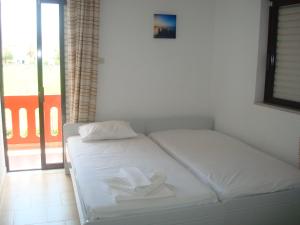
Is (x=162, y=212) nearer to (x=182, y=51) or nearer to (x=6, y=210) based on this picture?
(x=6, y=210)

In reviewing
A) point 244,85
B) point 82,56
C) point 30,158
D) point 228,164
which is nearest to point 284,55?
point 244,85

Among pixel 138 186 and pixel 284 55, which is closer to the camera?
pixel 138 186

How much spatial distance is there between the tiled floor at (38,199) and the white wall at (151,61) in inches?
39.5

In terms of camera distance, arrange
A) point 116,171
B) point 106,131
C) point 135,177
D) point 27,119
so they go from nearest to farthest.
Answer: point 135,177, point 116,171, point 106,131, point 27,119

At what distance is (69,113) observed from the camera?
407cm

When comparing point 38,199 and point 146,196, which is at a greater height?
point 146,196

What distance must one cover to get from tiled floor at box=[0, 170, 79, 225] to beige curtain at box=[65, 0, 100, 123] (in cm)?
77

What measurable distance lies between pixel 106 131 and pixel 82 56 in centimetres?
94

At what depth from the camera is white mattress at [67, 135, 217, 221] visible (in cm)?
217

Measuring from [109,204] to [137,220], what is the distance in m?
0.21

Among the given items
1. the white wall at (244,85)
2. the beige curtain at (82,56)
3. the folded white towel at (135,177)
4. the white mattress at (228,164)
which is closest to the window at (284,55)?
the white wall at (244,85)

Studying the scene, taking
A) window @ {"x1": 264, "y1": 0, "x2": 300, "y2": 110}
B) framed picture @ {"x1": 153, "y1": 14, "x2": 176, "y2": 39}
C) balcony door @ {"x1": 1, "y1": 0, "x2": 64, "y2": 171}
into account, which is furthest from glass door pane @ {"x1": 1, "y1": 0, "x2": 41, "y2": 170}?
window @ {"x1": 264, "y1": 0, "x2": 300, "y2": 110}

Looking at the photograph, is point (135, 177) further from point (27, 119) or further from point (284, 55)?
point (27, 119)

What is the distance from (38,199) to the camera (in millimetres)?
3371
